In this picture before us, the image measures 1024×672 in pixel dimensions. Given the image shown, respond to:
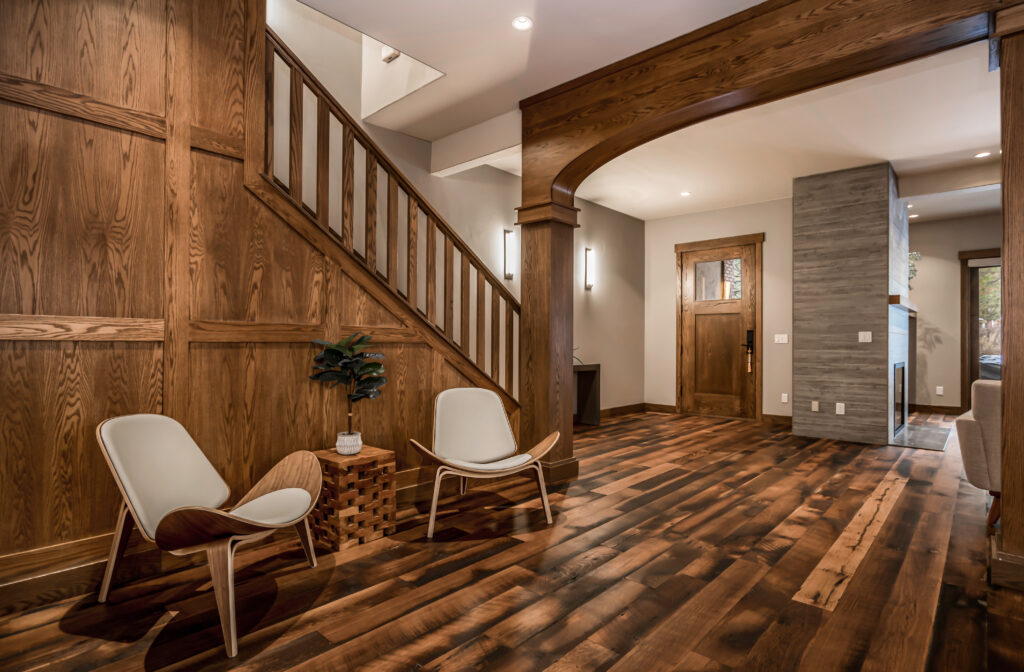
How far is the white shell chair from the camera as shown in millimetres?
3234

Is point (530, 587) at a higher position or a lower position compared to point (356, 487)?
lower

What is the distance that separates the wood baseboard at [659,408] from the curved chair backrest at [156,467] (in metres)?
6.44

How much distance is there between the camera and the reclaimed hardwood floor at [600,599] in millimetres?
1833

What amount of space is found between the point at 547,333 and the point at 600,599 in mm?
2172

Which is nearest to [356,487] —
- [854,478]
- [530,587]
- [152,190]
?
[530,587]

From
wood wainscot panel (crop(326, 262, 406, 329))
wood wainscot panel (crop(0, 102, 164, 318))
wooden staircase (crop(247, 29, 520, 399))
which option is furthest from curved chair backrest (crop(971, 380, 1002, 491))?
wood wainscot panel (crop(0, 102, 164, 318))

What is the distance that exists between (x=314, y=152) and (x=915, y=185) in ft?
20.5

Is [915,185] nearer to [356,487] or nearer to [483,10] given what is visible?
[483,10]

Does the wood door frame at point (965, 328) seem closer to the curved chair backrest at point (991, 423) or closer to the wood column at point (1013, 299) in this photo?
the curved chair backrest at point (991, 423)

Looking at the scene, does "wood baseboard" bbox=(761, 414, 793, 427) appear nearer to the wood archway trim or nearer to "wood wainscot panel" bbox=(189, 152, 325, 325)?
the wood archway trim

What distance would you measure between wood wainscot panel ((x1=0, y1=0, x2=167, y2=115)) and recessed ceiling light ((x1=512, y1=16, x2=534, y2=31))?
1.77 m

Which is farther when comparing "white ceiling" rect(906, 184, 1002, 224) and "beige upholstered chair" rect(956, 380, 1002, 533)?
"white ceiling" rect(906, 184, 1002, 224)

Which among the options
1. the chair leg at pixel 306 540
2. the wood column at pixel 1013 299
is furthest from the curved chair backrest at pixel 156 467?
the wood column at pixel 1013 299

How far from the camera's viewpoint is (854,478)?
166 inches
